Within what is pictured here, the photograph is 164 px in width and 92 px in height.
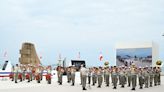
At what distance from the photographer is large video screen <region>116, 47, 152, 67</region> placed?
36312 mm

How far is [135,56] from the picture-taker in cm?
3719

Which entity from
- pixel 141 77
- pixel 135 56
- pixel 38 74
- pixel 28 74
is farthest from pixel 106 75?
pixel 135 56

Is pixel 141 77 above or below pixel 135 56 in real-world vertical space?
below

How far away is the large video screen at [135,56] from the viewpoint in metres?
36.3

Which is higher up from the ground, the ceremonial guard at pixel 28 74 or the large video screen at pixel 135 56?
the large video screen at pixel 135 56

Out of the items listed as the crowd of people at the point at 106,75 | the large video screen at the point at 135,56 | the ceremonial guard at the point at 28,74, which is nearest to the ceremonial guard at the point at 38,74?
the crowd of people at the point at 106,75

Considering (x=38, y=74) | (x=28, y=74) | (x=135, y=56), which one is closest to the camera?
(x=38, y=74)

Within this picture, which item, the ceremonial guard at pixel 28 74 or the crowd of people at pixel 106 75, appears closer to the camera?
the crowd of people at pixel 106 75

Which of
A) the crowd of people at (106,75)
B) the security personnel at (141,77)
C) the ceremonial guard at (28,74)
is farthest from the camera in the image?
the ceremonial guard at (28,74)

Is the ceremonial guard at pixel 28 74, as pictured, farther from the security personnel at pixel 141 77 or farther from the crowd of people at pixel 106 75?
the security personnel at pixel 141 77

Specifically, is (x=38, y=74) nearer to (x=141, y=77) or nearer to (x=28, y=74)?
(x=28, y=74)

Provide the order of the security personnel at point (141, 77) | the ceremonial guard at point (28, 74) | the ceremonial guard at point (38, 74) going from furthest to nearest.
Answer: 1. the ceremonial guard at point (28, 74)
2. the ceremonial guard at point (38, 74)
3. the security personnel at point (141, 77)

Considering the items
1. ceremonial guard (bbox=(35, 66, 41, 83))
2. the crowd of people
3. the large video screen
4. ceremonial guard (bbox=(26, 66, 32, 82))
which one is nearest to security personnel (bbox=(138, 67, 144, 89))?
the crowd of people

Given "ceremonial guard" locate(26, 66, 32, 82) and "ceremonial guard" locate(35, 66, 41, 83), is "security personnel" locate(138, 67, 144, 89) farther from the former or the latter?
"ceremonial guard" locate(26, 66, 32, 82)
